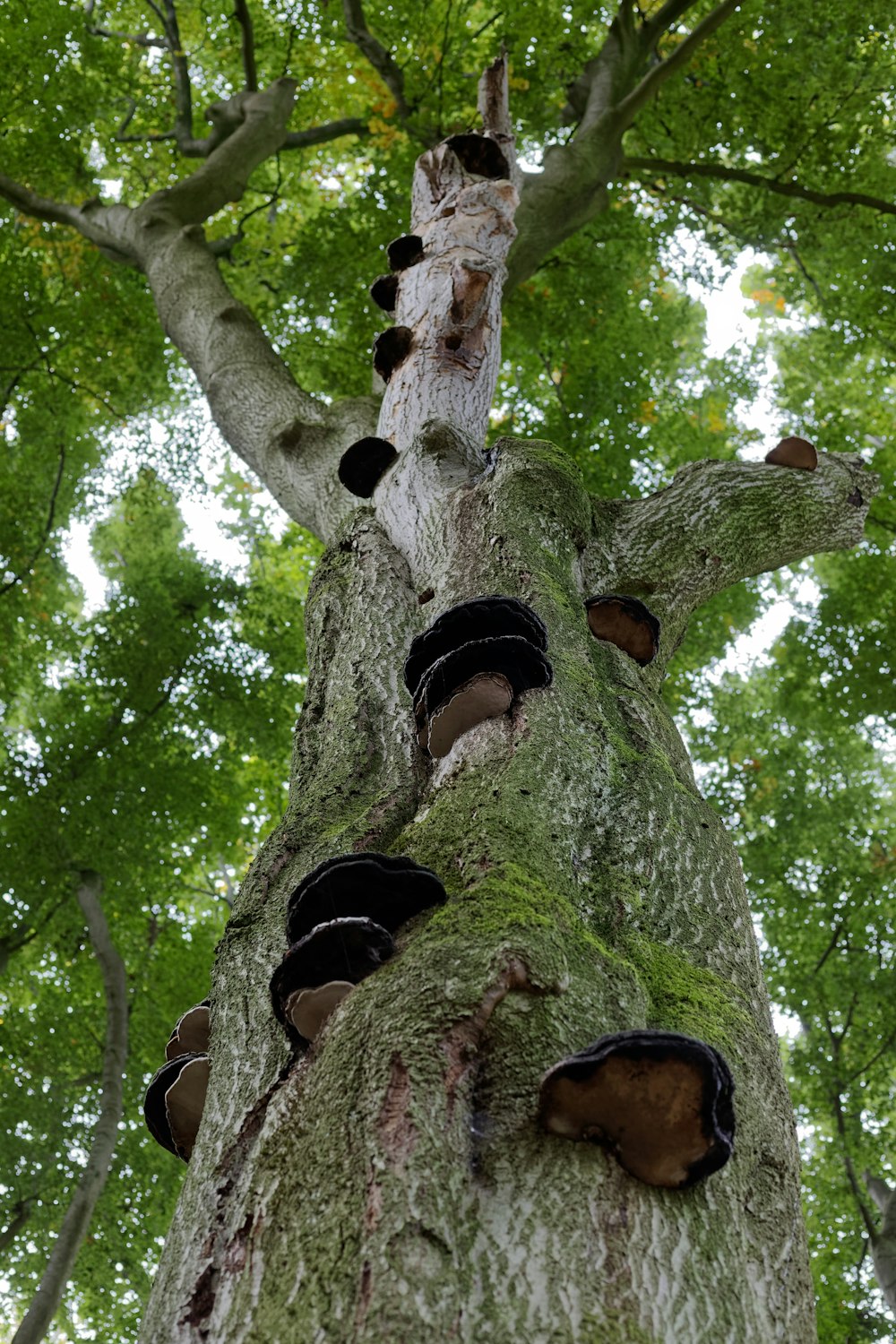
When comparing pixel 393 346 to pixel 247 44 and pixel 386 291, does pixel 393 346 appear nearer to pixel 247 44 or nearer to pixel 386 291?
pixel 386 291

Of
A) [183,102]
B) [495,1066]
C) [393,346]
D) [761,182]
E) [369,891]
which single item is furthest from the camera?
[183,102]

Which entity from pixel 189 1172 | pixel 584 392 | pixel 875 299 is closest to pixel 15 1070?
pixel 584 392

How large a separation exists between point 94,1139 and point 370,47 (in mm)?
9734

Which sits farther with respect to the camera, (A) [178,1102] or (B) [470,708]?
(B) [470,708]

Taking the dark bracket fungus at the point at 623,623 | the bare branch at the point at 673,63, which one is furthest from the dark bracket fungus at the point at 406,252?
the bare branch at the point at 673,63

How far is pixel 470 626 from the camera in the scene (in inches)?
118

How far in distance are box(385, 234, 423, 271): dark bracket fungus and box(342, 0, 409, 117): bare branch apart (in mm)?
5493

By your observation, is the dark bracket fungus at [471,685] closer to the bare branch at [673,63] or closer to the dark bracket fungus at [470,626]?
the dark bracket fungus at [470,626]

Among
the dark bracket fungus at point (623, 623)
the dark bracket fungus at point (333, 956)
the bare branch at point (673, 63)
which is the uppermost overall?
the bare branch at point (673, 63)

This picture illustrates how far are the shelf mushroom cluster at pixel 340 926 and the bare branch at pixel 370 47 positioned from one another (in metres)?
10.1

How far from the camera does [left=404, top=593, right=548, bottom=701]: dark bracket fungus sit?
117 inches

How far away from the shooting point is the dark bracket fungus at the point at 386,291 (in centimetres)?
589

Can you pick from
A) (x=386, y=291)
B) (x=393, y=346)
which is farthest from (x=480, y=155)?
(x=393, y=346)

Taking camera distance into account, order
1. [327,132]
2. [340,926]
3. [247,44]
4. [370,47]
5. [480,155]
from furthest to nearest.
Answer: [327,132] < [247,44] < [370,47] < [480,155] < [340,926]
